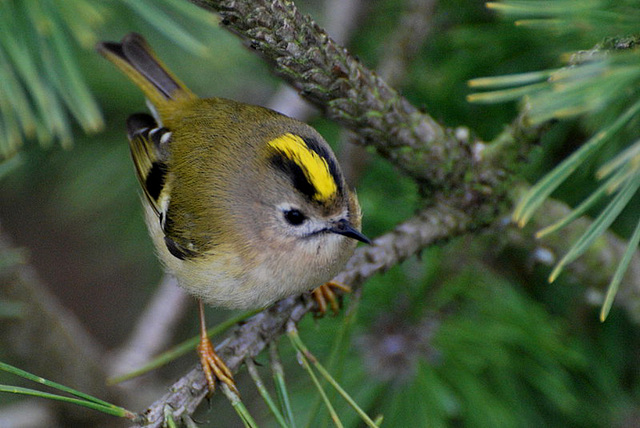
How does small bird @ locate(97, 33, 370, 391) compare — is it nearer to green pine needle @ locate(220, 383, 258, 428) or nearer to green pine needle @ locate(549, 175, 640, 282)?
green pine needle @ locate(220, 383, 258, 428)

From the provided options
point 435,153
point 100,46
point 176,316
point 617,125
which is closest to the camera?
point 617,125

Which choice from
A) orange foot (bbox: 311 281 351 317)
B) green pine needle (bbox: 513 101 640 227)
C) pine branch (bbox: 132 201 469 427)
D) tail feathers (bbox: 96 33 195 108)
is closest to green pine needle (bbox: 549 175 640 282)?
green pine needle (bbox: 513 101 640 227)

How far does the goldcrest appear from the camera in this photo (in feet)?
4.20

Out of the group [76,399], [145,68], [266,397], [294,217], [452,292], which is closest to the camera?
[76,399]

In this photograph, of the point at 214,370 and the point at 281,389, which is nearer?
the point at 281,389

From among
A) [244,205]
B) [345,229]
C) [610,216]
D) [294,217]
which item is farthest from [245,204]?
[610,216]

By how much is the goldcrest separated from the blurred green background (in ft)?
0.60

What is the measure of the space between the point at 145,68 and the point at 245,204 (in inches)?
24.2

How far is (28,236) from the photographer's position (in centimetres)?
371

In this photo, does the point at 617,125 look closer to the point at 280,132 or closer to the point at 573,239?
the point at 573,239

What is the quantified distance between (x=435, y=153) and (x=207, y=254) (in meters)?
0.54

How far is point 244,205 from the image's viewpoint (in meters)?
1.40

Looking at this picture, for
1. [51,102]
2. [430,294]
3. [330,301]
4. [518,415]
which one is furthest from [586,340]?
[51,102]

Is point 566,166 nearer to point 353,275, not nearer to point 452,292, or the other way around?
point 353,275
